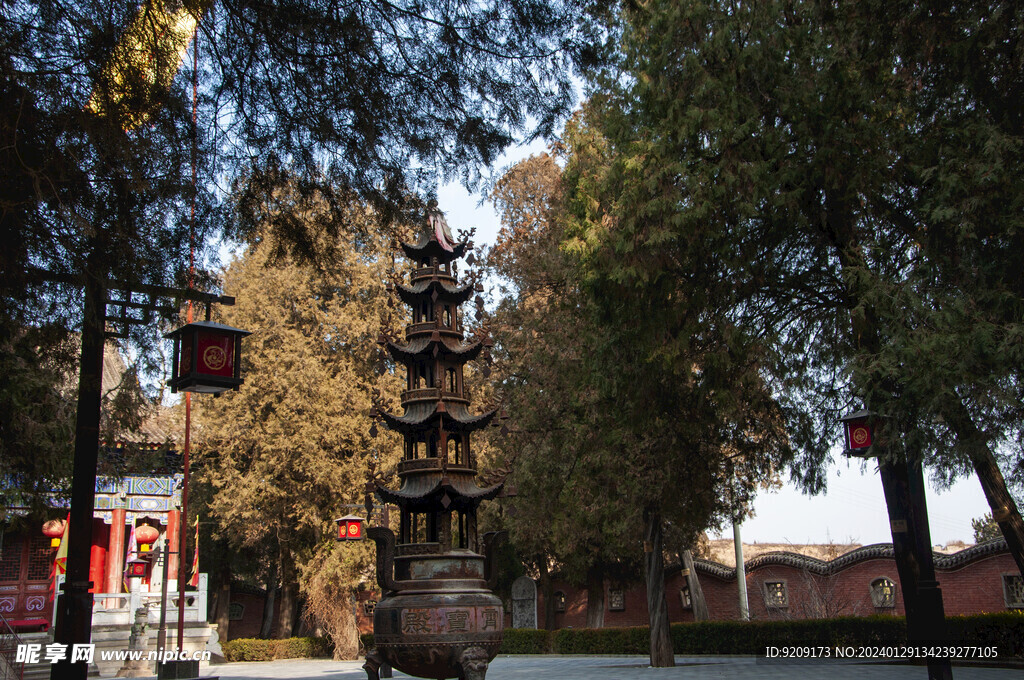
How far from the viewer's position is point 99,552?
26.5 metres

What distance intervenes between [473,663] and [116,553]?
17.4m

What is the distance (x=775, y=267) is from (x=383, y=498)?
7729mm

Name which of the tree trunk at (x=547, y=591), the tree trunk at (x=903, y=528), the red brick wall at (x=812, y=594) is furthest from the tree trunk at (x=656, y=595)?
the tree trunk at (x=547, y=591)

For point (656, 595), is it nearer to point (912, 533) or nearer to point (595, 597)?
point (912, 533)

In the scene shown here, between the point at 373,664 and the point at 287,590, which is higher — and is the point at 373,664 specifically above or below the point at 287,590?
below

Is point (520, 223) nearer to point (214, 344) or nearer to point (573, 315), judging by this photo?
point (573, 315)

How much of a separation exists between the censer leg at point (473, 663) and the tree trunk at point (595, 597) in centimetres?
1844

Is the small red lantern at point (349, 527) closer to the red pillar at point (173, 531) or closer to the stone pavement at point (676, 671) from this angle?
the stone pavement at point (676, 671)

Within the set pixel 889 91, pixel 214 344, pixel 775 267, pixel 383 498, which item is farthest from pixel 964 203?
pixel 383 498

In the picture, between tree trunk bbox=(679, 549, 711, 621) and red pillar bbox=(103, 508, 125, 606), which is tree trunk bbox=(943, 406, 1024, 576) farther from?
red pillar bbox=(103, 508, 125, 606)

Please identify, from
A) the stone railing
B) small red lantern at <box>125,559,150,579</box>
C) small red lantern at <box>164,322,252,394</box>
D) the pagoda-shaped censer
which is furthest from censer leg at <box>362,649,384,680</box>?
the stone railing

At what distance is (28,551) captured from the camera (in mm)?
25047

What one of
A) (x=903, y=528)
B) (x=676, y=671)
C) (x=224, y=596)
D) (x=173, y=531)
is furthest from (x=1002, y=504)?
(x=224, y=596)

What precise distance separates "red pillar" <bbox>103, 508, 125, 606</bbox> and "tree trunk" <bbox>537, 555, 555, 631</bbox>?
13933 millimetres
